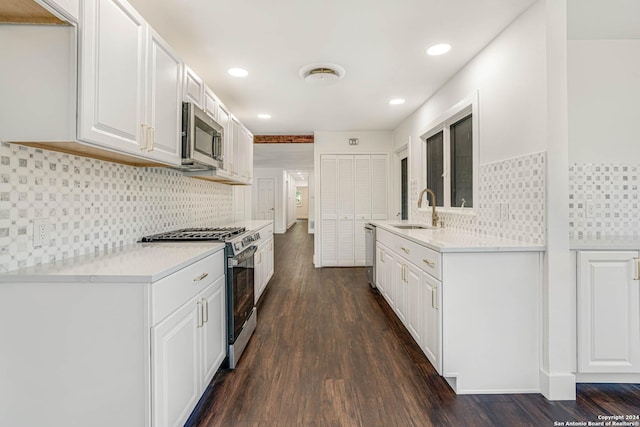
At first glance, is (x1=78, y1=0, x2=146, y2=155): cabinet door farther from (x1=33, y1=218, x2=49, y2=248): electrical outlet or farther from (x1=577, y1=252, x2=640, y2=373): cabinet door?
(x1=577, y1=252, x2=640, y2=373): cabinet door

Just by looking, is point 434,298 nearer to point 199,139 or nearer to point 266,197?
point 199,139

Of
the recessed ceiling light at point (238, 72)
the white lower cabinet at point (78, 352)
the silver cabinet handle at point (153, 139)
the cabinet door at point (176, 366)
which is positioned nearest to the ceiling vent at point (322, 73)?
the recessed ceiling light at point (238, 72)

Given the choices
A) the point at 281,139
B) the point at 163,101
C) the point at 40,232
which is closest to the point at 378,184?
the point at 281,139

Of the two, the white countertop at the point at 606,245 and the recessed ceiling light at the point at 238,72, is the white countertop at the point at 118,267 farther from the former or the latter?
the white countertop at the point at 606,245

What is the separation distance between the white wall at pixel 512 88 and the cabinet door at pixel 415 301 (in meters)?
1.06

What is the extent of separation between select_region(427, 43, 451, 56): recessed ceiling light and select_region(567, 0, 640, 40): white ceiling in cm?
77

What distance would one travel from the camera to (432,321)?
2076 mm

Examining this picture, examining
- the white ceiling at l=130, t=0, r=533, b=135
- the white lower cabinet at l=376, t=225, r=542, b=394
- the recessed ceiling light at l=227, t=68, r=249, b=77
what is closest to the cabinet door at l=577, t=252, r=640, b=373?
the white lower cabinet at l=376, t=225, r=542, b=394

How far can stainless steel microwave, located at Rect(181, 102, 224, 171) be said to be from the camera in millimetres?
2203

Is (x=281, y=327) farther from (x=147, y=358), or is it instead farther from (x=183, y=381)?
(x=147, y=358)

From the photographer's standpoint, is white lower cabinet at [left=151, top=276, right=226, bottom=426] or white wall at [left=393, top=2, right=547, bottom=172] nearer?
white lower cabinet at [left=151, top=276, right=226, bottom=426]

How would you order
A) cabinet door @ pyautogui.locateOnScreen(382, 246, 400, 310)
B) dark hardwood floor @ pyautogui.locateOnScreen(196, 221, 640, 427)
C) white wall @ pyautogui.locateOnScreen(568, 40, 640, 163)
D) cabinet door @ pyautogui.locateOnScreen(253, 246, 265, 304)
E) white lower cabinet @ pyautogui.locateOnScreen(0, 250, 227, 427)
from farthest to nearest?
cabinet door @ pyautogui.locateOnScreen(253, 246, 265, 304) → cabinet door @ pyautogui.locateOnScreen(382, 246, 400, 310) → white wall @ pyautogui.locateOnScreen(568, 40, 640, 163) → dark hardwood floor @ pyautogui.locateOnScreen(196, 221, 640, 427) → white lower cabinet @ pyautogui.locateOnScreen(0, 250, 227, 427)

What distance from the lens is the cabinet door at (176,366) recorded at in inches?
51.0

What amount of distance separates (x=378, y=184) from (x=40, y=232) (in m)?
4.73
